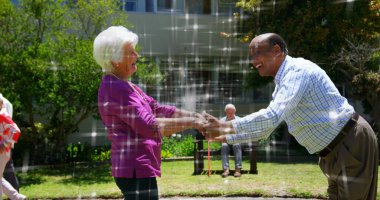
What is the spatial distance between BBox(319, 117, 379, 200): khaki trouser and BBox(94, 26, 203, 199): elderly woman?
0.84 m

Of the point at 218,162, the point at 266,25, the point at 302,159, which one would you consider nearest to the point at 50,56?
the point at 218,162

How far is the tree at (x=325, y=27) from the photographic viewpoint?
11750mm

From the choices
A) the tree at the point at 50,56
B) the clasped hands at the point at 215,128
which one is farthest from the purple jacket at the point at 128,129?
the tree at the point at 50,56

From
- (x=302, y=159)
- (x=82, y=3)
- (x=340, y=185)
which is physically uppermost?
(x=82, y=3)

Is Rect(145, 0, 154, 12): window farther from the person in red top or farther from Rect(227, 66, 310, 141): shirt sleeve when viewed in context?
Rect(227, 66, 310, 141): shirt sleeve

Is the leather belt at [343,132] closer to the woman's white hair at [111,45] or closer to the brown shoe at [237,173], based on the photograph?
the woman's white hair at [111,45]

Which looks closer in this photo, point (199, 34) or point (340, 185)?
point (340, 185)

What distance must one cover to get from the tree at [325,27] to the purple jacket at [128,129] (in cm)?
927

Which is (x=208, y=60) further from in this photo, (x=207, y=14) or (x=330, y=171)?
(x=330, y=171)

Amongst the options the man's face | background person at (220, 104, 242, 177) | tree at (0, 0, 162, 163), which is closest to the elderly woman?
the man's face

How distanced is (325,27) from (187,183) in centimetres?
628

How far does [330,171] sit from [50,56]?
295 inches

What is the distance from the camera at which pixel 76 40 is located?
9.74 m

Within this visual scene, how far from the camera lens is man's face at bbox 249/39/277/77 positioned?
2938mm
